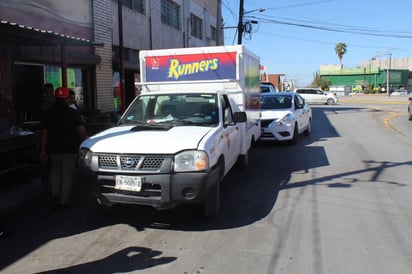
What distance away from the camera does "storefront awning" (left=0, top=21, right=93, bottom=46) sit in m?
6.50

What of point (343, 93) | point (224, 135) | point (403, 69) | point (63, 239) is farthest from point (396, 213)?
point (403, 69)

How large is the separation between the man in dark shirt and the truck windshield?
0.79 metres

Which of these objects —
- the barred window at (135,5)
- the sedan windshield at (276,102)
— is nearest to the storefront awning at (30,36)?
the sedan windshield at (276,102)

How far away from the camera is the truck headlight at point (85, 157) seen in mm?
5153

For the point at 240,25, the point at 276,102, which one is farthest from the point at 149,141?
the point at 240,25

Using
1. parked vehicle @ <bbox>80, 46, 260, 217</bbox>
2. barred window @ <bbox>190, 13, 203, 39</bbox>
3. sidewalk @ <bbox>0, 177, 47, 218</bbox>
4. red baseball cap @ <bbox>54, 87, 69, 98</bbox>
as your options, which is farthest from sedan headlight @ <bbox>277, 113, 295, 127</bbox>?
barred window @ <bbox>190, 13, 203, 39</bbox>

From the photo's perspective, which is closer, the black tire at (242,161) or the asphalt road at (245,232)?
the asphalt road at (245,232)

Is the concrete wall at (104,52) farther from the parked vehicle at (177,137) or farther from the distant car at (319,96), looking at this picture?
the distant car at (319,96)

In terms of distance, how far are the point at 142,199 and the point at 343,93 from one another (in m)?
85.1

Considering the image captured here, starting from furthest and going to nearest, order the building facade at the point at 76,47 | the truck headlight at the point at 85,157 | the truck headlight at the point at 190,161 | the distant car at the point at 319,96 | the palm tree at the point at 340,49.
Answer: the palm tree at the point at 340,49
the distant car at the point at 319,96
the building facade at the point at 76,47
the truck headlight at the point at 85,157
the truck headlight at the point at 190,161

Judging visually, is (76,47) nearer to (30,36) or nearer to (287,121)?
(30,36)

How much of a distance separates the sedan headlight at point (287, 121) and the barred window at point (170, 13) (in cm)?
959

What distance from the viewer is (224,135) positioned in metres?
6.09

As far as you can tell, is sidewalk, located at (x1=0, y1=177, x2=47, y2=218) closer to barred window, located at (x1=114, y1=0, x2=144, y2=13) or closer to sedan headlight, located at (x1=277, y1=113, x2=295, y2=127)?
sedan headlight, located at (x1=277, y1=113, x2=295, y2=127)
